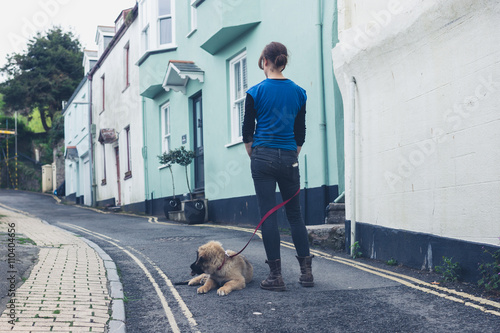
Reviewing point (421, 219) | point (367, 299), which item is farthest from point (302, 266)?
point (421, 219)

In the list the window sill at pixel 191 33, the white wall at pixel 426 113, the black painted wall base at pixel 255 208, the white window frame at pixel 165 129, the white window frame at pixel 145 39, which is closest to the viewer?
the white wall at pixel 426 113

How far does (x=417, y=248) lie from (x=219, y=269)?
238cm

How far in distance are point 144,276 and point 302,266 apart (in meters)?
2.15

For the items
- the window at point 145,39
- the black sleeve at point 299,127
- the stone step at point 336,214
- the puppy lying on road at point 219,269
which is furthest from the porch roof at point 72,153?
the black sleeve at point 299,127

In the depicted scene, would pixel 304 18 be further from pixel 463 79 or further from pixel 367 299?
pixel 367 299

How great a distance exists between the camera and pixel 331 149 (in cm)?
1003

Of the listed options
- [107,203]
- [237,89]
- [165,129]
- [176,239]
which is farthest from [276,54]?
[107,203]

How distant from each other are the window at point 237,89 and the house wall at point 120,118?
25.3ft

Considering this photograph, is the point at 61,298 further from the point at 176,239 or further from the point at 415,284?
the point at 176,239

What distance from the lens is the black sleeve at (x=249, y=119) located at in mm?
5105

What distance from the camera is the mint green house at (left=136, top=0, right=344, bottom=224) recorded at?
402 inches

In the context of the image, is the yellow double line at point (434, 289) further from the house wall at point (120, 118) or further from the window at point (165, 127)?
the house wall at point (120, 118)

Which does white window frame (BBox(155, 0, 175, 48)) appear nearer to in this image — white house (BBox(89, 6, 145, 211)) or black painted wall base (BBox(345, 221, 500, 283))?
white house (BBox(89, 6, 145, 211))

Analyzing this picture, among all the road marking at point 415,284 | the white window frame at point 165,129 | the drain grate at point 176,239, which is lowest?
the drain grate at point 176,239
